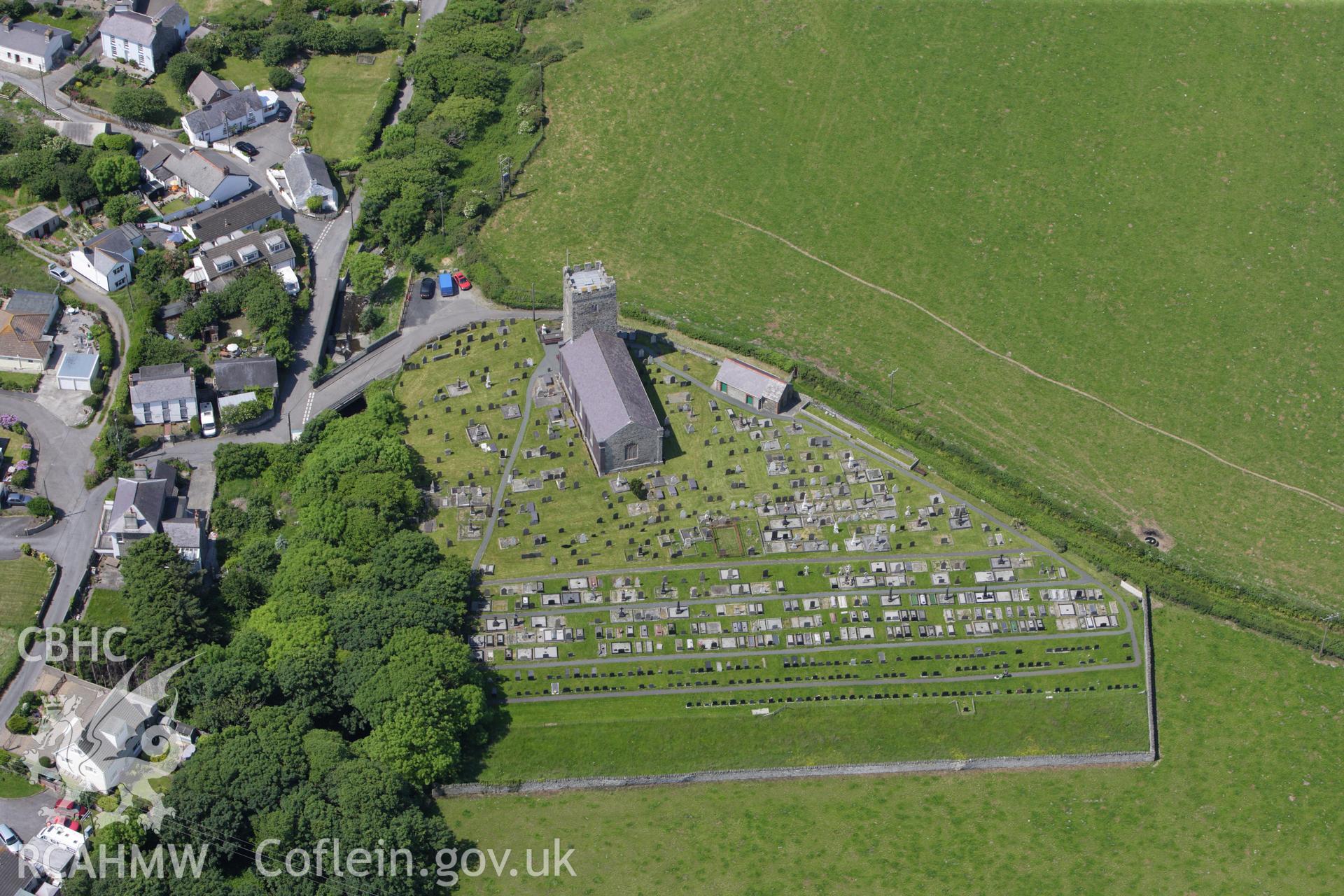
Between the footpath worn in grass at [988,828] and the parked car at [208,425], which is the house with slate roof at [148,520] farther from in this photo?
the footpath worn in grass at [988,828]

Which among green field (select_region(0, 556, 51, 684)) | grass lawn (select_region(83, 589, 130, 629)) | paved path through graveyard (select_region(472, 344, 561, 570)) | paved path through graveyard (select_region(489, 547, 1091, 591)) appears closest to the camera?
green field (select_region(0, 556, 51, 684))

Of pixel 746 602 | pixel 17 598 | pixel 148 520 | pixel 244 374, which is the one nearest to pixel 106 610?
pixel 17 598

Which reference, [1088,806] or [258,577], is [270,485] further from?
[1088,806]

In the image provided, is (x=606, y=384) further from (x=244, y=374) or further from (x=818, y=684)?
(x=244, y=374)

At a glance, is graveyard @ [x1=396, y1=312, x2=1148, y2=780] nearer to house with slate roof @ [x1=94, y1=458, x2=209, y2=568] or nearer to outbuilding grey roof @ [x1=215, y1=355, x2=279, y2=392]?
outbuilding grey roof @ [x1=215, y1=355, x2=279, y2=392]

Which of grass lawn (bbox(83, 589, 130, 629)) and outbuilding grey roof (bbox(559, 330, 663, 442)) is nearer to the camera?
grass lawn (bbox(83, 589, 130, 629))

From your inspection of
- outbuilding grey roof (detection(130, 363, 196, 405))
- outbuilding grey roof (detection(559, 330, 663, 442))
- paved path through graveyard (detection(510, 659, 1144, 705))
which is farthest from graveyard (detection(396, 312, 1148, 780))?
outbuilding grey roof (detection(130, 363, 196, 405))

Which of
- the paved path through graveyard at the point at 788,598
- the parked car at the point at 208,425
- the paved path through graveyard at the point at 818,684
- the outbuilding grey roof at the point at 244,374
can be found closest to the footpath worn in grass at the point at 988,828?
the paved path through graveyard at the point at 818,684

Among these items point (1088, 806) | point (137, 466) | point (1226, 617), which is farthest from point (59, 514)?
point (1226, 617)
